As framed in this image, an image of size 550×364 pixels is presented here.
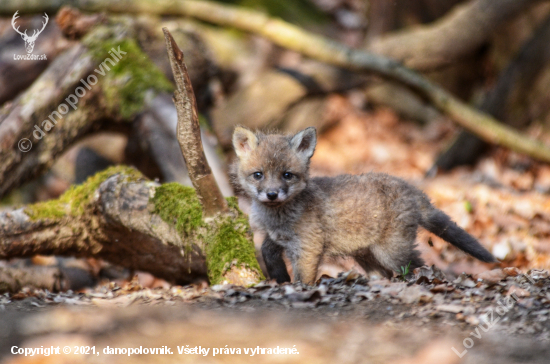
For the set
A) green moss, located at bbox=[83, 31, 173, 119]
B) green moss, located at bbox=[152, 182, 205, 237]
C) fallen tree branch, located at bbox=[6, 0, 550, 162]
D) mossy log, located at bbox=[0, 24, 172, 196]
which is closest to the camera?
green moss, located at bbox=[152, 182, 205, 237]

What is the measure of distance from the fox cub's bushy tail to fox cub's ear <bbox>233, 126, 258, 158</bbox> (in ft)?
6.18

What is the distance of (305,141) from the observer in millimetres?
4816

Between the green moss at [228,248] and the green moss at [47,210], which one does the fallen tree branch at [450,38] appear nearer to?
the green moss at [228,248]

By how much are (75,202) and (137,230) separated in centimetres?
90

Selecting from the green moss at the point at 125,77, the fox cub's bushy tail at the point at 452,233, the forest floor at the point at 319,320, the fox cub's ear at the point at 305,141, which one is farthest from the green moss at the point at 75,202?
the fox cub's bushy tail at the point at 452,233

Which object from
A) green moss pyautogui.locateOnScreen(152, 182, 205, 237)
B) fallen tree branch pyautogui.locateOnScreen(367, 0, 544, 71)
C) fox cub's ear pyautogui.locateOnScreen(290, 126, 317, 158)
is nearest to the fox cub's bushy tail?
fox cub's ear pyautogui.locateOnScreen(290, 126, 317, 158)

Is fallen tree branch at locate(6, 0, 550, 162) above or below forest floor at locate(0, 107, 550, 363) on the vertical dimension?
above

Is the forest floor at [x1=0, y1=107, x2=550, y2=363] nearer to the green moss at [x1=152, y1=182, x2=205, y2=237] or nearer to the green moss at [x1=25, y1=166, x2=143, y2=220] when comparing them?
the green moss at [x1=152, y1=182, x2=205, y2=237]

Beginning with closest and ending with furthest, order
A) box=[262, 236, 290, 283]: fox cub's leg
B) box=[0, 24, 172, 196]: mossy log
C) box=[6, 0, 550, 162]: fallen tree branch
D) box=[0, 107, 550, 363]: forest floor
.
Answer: box=[0, 107, 550, 363]: forest floor
box=[262, 236, 290, 283]: fox cub's leg
box=[0, 24, 172, 196]: mossy log
box=[6, 0, 550, 162]: fallen tree branch

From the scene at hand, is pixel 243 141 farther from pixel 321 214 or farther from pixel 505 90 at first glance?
pixel 505 90

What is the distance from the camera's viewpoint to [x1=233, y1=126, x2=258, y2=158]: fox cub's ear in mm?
4754

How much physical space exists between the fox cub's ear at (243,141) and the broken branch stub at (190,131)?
684 mm

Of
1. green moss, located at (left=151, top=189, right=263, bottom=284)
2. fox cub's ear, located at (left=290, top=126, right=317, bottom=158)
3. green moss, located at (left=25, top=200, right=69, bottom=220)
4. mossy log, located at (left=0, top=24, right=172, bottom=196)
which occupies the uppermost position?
mossy log, located at (left=0, top=24, right=172, bottom=196)

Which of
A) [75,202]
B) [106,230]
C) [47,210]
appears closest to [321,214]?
[106,230]
